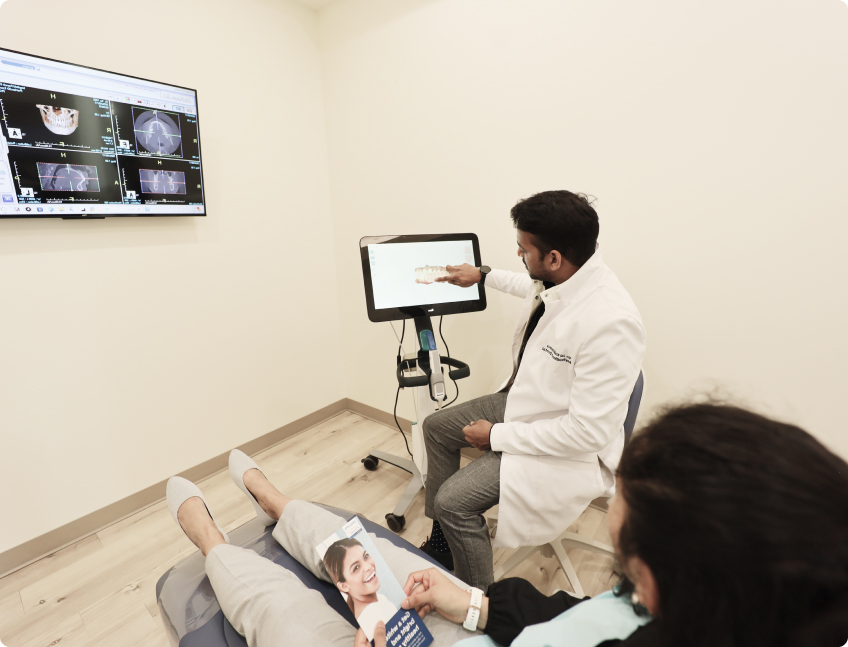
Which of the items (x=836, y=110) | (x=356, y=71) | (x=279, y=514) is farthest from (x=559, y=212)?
(x=356, y=71)

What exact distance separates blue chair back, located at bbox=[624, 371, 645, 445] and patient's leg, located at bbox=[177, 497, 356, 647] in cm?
100

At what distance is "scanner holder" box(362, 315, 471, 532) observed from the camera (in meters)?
1.74

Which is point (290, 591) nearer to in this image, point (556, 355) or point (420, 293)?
point (556, 355)

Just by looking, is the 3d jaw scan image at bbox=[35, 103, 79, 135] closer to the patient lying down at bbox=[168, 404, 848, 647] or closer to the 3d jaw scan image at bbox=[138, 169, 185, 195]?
the 3d jaw scan image at bbox=[138, 169, 185, 195]

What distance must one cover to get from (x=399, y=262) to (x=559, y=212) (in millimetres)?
678

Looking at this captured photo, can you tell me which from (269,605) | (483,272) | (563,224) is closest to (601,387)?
(563,224)

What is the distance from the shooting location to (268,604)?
104cm

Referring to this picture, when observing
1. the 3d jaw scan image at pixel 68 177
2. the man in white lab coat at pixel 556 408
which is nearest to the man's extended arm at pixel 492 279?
the man in white lab coat at pixel 556 408

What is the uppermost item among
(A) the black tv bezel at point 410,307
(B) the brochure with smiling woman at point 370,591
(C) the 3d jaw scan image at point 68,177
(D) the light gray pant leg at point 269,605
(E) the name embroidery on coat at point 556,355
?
(C) the 3d jaw scan image at point 68,177

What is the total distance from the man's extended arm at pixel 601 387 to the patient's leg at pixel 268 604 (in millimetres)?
766

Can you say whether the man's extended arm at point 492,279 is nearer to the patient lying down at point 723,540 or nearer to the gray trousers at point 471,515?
the gray trousers at point 471,515

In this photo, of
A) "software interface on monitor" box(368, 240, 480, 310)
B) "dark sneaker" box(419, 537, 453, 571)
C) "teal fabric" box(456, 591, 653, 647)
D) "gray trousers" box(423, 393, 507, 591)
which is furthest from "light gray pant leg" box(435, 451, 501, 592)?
"software interface on monitor" box(368, 240, 480, 310)

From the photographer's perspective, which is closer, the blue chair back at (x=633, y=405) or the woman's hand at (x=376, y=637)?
the woman's hand at (x=376, y=637)

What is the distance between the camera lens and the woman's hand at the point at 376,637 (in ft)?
2.88
